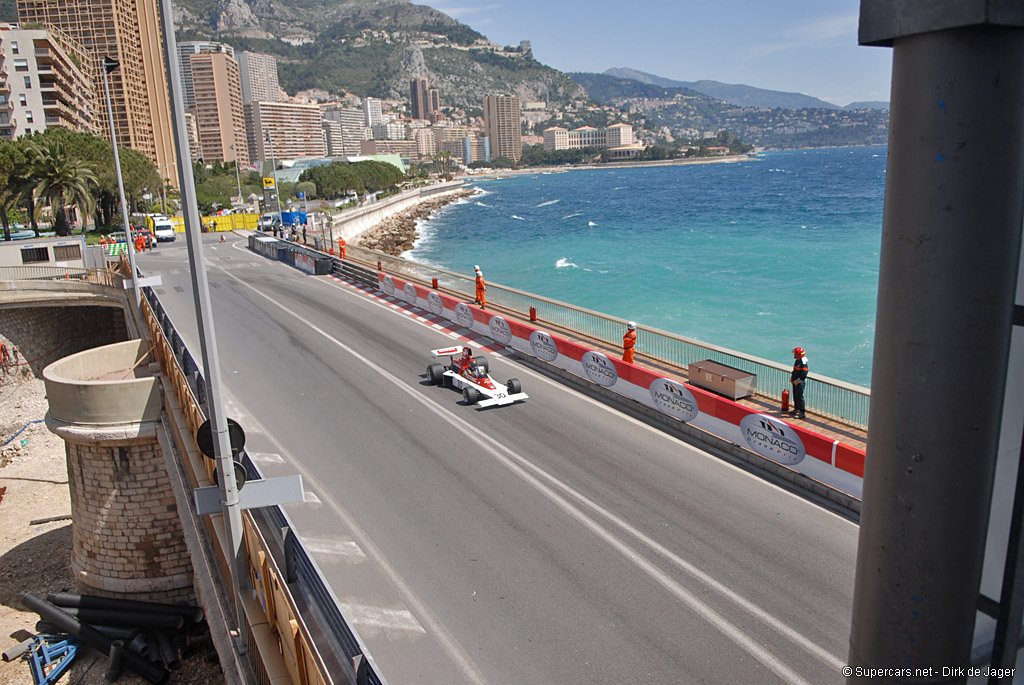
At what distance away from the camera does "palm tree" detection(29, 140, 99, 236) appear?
51.3 meters

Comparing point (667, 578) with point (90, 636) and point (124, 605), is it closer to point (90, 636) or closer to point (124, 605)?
point (124, 605)

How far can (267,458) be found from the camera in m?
14.1

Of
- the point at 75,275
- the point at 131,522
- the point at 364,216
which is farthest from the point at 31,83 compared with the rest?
the point at 131,522

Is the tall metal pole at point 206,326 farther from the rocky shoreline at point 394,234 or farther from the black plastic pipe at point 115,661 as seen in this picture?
the rocky shoreline at point 394,234

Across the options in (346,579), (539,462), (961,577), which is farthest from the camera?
(539,462)

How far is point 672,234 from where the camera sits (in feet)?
292

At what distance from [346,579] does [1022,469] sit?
828 cm

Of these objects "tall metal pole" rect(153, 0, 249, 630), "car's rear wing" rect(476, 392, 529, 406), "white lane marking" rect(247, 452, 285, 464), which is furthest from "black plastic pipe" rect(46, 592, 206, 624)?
"tall metal pole" rect(153, 0, 249, 630)

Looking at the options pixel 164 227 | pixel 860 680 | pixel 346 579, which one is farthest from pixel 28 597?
pixel 164 227

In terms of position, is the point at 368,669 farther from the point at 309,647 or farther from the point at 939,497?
the point at 939,497

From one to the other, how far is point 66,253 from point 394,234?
39.0 metres

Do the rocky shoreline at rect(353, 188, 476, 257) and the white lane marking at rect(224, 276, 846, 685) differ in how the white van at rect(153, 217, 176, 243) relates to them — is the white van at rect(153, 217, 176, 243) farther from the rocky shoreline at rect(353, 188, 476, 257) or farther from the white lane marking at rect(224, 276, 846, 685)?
the white lane marking at rect(224, 276, 846, 685)

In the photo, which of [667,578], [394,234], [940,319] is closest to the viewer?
[940,319]

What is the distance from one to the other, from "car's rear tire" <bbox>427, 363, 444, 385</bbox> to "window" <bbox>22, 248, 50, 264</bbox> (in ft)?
123
